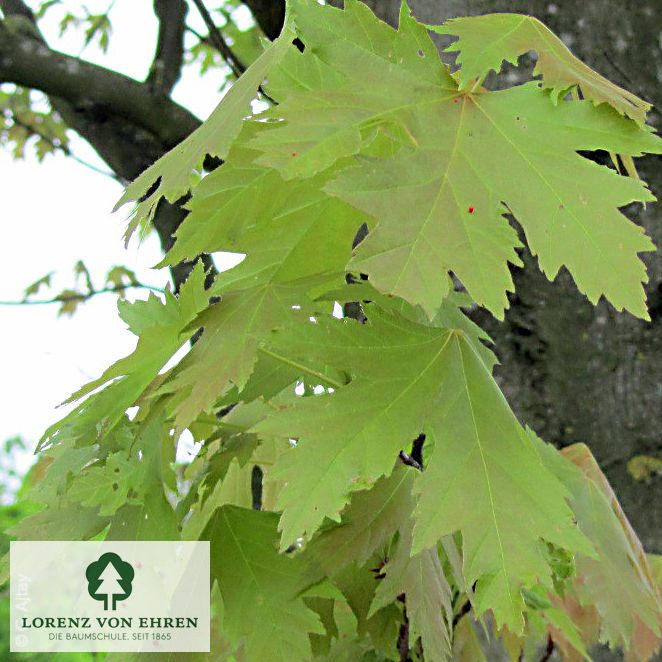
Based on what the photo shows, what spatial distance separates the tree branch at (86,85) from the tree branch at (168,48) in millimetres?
37

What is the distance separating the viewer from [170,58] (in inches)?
61.2

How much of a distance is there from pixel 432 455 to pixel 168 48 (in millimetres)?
1369

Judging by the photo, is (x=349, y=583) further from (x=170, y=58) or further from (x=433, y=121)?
(x=170, y=58)

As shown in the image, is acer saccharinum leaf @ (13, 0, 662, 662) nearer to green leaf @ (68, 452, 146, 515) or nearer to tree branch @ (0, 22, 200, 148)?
green leaf @ (68, 452, 146, 515)

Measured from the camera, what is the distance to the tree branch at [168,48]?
4.84 feet

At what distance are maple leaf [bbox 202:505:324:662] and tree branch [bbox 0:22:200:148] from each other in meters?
0.99

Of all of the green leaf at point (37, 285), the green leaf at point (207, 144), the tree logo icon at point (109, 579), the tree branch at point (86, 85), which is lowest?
the tree logo icon at point (109, 579)

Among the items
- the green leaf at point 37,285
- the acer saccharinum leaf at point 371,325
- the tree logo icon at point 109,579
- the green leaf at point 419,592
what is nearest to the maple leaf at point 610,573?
the acer saccharinum leaf at point 371,325

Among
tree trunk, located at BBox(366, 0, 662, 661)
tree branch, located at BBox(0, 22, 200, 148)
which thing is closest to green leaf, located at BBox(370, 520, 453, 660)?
tree trunk, located at BBox(366, 0, 662, 661)

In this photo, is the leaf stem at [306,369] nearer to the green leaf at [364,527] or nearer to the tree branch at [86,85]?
the green leaf at [364,527]

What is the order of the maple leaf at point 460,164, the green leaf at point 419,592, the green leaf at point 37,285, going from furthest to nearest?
the green leaf at point 37,285
the green leaf at point 419,592
the maple leaf at point 460,164

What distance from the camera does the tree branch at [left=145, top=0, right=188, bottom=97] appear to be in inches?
58.1

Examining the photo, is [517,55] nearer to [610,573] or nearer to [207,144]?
[207,144]

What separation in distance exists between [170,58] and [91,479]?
122 centimetres
